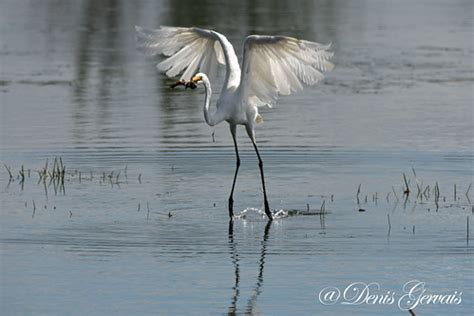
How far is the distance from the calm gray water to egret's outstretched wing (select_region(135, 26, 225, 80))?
1.19m

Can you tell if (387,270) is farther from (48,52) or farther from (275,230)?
(48,52)

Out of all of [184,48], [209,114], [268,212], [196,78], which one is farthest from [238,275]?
[184,48]

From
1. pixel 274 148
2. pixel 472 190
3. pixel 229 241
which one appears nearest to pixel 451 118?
pixel 274 148

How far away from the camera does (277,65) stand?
13.2 meters

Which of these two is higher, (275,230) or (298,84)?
(298,84)

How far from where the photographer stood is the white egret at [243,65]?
12.8 m

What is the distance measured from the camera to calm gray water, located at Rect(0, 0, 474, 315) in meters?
9.99

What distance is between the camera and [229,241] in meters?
11.6

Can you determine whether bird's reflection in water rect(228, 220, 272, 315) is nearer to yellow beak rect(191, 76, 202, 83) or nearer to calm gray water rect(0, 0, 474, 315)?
calm gray water rect(0, 0, 474, 315)

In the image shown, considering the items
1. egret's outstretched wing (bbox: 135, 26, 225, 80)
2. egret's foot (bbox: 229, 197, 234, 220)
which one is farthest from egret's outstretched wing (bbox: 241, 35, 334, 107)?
egret's foot (bbox: 229, 197, 234, 220)

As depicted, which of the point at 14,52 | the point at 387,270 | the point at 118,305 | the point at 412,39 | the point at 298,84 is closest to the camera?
the point at 118,305

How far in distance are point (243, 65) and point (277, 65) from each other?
13.5 inches

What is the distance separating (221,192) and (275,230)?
5.76 feet

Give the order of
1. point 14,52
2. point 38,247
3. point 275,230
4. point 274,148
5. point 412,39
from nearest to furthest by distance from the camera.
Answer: point 38,247 < point 275,230 < point 274,148 < point 14,52 < point 412,39
